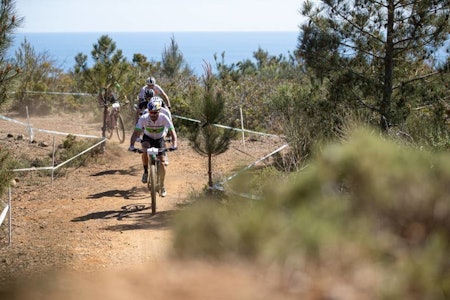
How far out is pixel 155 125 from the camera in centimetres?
907

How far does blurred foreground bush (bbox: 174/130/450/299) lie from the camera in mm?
1807

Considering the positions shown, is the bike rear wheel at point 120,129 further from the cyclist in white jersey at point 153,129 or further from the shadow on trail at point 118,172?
the cyclist in white jersey at point 153,129

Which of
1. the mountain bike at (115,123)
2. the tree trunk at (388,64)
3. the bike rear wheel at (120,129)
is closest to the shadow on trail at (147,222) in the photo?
the tree trunk at (388,64)

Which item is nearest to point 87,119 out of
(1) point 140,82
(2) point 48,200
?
(1) point 140,82

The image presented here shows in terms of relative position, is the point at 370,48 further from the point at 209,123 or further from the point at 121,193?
the point at 121,193

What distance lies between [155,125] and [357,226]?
734cm

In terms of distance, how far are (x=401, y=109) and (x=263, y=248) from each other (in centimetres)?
904

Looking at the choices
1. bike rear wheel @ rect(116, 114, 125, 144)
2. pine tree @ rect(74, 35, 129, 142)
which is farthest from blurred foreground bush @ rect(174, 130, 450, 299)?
bike rear wheel @ rect(116, 114, 125, 144)

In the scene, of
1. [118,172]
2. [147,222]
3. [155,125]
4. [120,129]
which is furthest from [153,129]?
[120,129]

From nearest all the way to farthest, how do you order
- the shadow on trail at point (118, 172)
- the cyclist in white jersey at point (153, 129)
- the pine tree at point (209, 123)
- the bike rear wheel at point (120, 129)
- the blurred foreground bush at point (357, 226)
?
1. the blurred foreground bush at point (357, 226)
2. the pine tree at point (209, 123)
3. the cyclist in white jersey at point (153, 129)
4. the shadow on trail at point (118, 172)
5. the bike rear wheel at point (120, 129)

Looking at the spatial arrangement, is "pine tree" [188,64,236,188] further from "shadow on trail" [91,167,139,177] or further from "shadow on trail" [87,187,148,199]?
"shadow on trail" [91,167,139,177]

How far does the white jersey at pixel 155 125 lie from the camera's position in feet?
29.7

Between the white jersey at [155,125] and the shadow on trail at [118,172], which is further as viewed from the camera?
the shadow on trail at [118,172]

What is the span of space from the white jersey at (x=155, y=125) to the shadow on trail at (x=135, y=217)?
126 cm
